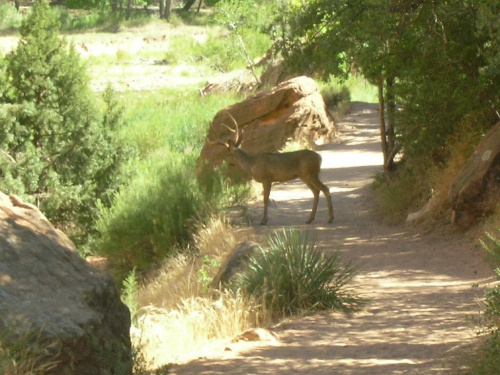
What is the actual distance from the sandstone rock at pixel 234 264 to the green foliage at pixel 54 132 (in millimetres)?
10380

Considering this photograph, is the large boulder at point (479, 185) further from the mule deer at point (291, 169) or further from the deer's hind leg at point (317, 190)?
the mule deer at point (291, 169)

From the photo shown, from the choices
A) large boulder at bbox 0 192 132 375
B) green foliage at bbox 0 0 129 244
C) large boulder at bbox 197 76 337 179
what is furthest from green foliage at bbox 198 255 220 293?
large boulder at bbox 197 76 337 179

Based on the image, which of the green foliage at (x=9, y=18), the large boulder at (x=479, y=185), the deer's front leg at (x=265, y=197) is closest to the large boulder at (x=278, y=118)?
the deer's front leg at (x=265, y=197)

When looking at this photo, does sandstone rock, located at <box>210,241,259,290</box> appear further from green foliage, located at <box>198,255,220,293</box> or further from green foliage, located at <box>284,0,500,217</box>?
green foliage, located at <box>284,0,500,217</box>

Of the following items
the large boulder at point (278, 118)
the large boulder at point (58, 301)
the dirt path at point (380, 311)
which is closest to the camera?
the large boulder at point (58, 301)

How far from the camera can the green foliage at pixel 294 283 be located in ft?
29.3

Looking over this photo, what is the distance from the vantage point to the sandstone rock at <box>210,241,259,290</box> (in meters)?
9.95

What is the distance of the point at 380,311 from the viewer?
879cm

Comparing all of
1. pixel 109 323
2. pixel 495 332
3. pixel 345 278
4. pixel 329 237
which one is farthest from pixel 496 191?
pixel 109 323

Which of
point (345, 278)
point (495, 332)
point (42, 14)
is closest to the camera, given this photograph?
point (495, 332)

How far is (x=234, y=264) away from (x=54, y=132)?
11.6 metres

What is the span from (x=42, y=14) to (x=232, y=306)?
45.9 ft

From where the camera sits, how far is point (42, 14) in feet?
68.4

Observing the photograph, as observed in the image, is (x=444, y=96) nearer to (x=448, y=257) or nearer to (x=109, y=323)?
(x=448, y=257)
